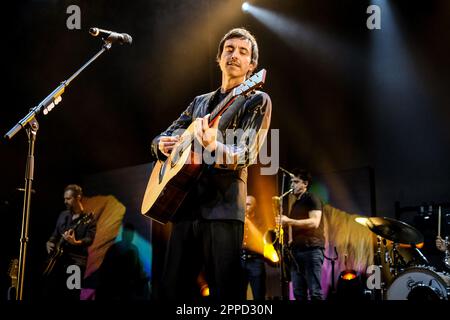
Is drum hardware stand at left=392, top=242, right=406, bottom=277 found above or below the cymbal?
below

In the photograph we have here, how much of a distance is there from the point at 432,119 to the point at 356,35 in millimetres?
1738

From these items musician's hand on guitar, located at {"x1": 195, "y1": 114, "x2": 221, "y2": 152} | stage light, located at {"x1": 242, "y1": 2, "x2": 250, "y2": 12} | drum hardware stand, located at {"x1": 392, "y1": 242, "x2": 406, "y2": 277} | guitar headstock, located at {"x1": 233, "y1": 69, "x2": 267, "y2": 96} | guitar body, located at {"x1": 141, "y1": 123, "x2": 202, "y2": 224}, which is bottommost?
drum hardware stand, located at {"x1": 392, "y1": 242, "x2": 406, "y2": 277}

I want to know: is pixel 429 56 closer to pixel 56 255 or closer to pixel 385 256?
pixel 385 256

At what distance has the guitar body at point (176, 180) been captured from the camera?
2324 mm

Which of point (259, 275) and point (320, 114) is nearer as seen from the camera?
point (259, 275)

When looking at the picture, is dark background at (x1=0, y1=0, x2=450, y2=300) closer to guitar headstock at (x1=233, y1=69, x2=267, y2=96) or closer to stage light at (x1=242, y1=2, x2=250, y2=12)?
stage light at (x1=242, y1=2, x2=250, y2=12)

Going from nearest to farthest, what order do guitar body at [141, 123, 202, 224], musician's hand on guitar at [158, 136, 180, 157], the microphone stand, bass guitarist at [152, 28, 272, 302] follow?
bass guitarist at [152, 28, 272, 302] → guitar body at [141, 123, 202, 224] → musician's hand on guitar at [158, 136, 180, 157] → the microphone stand

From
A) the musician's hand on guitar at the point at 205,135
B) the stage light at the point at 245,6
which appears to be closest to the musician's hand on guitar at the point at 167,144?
the musician's hand on guitar at the point at 205,135

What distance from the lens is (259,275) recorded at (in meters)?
6.95

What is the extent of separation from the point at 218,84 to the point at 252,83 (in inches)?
213

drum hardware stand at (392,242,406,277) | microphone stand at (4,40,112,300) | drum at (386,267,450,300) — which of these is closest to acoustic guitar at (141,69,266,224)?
microphone stand at (4,40,112,300)

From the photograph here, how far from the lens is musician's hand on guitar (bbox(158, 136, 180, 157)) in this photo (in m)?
2.62

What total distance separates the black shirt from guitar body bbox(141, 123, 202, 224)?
3.92m
